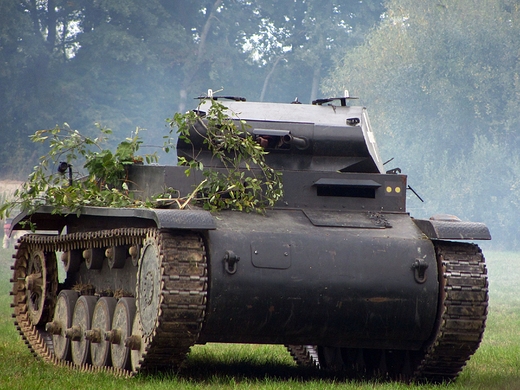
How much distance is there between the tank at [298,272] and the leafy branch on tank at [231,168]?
12cm

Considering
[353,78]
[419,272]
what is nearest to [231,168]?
[419,272]

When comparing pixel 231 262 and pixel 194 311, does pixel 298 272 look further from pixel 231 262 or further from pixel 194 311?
pixel 194 311

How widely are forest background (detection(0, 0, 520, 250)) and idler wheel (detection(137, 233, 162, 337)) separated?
2986 cm

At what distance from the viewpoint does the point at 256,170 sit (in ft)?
28.9

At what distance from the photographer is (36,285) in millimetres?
10906

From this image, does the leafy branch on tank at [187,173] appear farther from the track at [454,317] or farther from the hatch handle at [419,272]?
the track at [454,317]

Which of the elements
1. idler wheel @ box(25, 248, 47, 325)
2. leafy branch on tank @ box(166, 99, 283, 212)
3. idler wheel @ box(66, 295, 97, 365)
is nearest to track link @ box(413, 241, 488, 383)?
leafy branch on tank @ box(166, 99, 283, 212)

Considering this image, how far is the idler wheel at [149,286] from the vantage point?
7.64 meters

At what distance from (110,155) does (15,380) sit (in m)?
2.46

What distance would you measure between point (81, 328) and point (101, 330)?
0.55 m

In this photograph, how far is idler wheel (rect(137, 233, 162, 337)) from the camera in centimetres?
764

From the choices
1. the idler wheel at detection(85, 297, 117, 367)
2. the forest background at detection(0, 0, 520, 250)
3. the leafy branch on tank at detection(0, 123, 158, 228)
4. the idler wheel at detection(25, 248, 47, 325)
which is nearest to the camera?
the idler wheel at detection(85, 297, 117, 367)

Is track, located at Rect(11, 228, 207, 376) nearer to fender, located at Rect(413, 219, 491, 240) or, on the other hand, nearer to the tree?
fender, located at Rect(413, 219, 491, 240)

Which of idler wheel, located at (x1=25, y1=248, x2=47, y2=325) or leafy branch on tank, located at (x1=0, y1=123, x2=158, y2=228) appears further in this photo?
idler wheel, located at (x1=25, y1=248, x2=47, y2=325)
